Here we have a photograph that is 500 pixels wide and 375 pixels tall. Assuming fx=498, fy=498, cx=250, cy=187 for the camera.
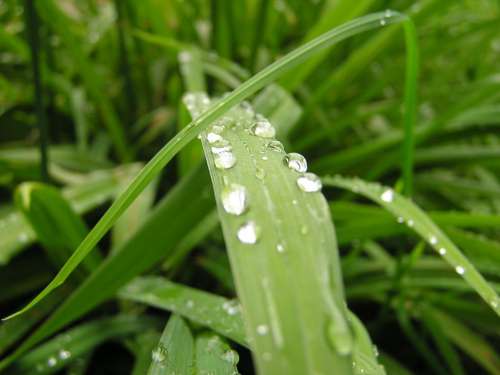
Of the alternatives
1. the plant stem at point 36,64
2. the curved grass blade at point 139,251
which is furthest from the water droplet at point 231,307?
the plant stem at point 36,64

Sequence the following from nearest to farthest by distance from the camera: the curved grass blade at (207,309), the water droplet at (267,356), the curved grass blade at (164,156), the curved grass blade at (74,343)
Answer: the water droplet at (267,356), the curved grass blade at (164,156), the curved grass blade at (207,309), the curved grass blade at (74,343)

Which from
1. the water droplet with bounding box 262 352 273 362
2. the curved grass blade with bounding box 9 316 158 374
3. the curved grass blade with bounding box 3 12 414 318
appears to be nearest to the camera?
the water droplet with bounding box 262 352 273 362

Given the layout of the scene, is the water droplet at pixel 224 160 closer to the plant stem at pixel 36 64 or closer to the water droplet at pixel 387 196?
the water droplet at pixel 387 196

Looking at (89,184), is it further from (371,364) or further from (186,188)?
(371,364)

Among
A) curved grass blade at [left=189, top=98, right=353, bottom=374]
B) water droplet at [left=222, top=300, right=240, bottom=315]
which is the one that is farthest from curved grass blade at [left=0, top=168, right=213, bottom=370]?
curved grass blade at [left=189, top=98, right=353, bottom=374]

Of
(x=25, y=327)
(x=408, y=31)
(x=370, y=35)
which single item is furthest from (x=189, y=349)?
(x=370, y=35)

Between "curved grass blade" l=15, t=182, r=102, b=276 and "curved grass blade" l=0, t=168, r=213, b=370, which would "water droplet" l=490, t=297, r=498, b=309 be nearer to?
"curved grass blade" l=0, t=168, r=213, b=370

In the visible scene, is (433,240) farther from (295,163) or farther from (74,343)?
(74,343)
